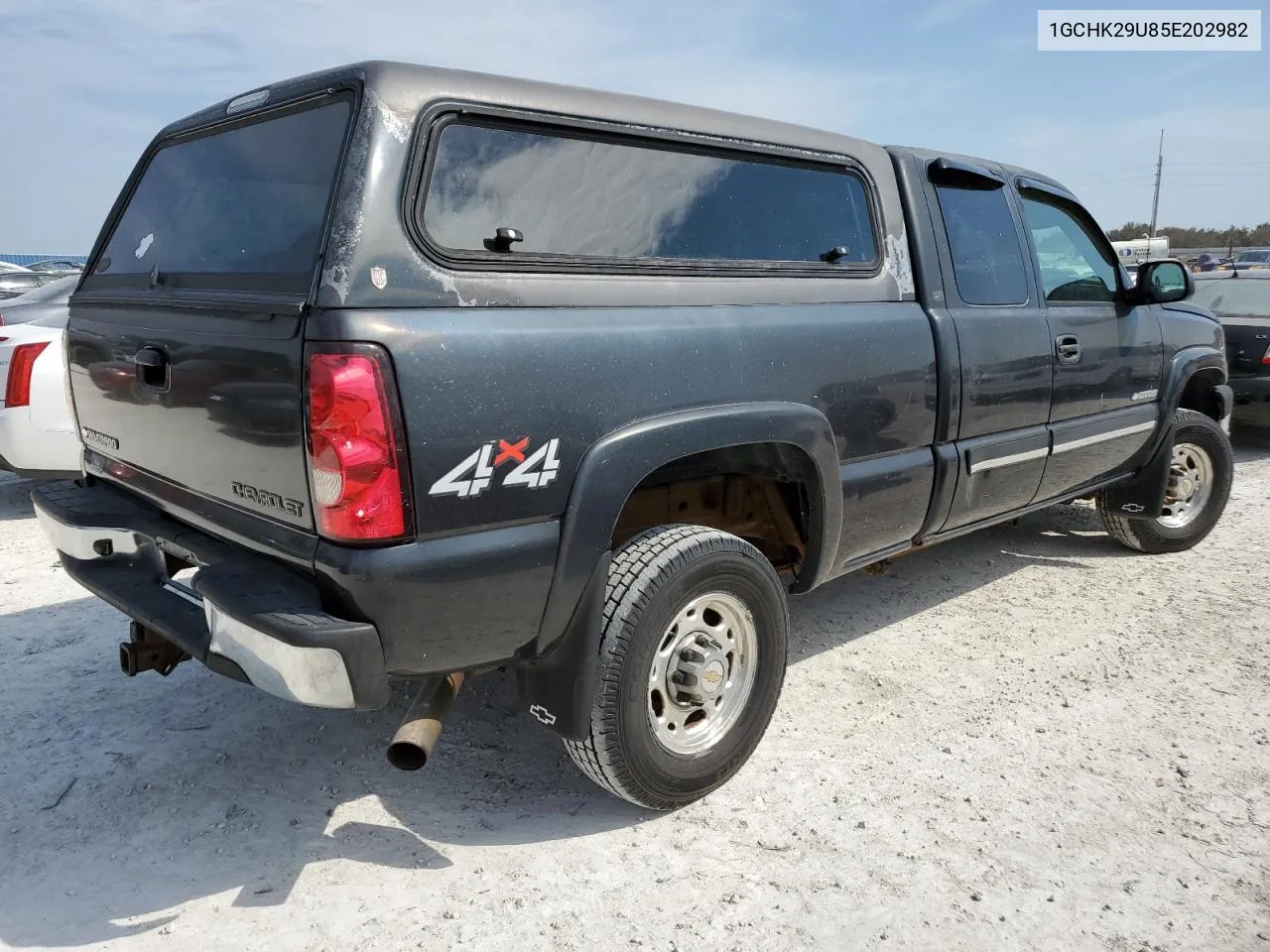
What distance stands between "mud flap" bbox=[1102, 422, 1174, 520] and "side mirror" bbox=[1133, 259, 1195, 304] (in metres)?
0.77

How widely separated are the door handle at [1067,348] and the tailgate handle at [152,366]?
3467mm

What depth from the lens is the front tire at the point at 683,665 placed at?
8.34ft

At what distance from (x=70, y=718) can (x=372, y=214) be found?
7.77 feet

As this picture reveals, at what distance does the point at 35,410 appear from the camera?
5.48 metres

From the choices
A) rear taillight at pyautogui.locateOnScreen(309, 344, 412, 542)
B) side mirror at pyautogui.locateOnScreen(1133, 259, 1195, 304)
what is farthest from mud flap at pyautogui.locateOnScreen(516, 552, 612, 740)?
side mirror at pyautogui.locateOnScreen(1133, 259, 1195, 304)

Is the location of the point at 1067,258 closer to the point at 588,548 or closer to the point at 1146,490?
the point at 1146,490

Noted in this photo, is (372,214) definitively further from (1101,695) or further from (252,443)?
(1101,695)

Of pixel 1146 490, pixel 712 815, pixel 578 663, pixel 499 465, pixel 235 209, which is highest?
pixel 235 209

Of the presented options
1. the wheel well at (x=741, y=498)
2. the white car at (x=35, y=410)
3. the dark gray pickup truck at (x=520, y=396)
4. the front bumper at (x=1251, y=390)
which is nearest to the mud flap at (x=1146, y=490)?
the dark gray pickup truck at (x=520, y=396)

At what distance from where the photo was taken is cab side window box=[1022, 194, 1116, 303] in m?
4.21

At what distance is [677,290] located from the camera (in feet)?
8.89

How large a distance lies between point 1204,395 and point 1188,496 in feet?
2.04

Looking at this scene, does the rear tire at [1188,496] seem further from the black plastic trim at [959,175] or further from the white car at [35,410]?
the white car at [35,410]

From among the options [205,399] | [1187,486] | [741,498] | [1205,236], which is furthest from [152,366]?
[1205,236]
